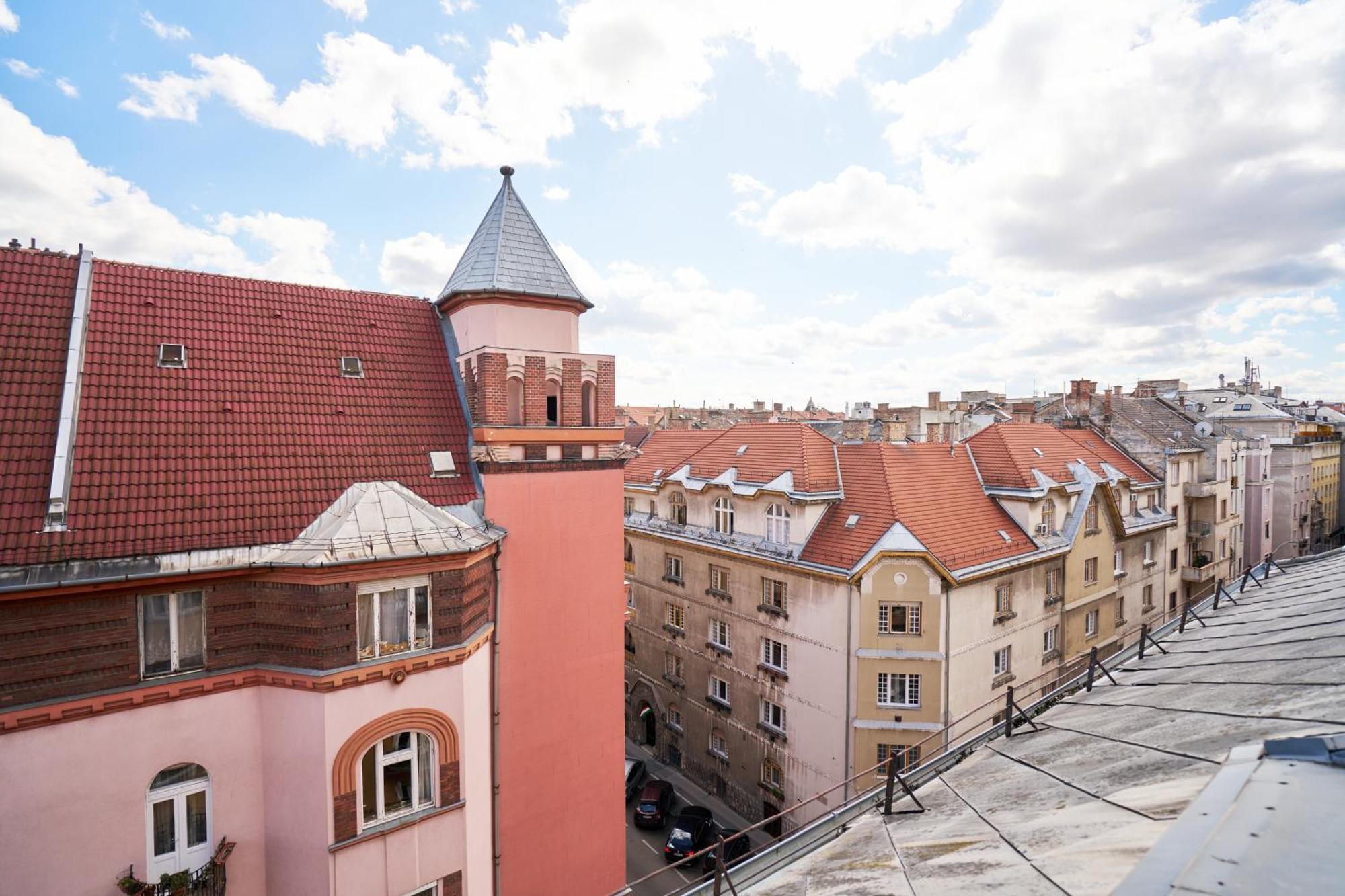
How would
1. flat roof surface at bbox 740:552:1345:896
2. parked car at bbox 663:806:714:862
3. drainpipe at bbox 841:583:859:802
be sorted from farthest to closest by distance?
parked car at bbox 663:806:714:862 → drainpipe at bbox 841:583:859:802 → flat roof surface at bbox 740:552:1345:896

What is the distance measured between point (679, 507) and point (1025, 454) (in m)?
16.2

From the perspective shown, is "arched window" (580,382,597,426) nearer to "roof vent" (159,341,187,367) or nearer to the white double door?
"roof vent" (159,341,187,367)

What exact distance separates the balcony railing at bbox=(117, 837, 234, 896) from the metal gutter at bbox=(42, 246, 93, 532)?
572 cm

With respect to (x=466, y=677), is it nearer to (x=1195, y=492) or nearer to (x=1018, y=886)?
(x=1018, y=886)

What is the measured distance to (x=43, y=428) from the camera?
10531 mm

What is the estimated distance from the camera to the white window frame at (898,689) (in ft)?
71.6

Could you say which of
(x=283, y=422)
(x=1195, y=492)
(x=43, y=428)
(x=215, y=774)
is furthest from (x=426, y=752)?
(x=1195, y=492)

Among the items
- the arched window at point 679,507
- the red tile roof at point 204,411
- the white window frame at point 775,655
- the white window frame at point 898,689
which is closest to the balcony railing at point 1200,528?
the white window frame at point 898,689

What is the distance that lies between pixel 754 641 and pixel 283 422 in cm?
1934

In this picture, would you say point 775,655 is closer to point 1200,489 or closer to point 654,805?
point 654,805

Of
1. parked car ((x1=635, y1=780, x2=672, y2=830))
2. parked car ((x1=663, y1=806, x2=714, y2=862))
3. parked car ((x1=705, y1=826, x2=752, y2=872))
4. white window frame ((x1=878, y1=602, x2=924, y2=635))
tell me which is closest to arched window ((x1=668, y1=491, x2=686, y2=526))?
white window frame ((x1=878, y1=602, x2=924, y2=635))

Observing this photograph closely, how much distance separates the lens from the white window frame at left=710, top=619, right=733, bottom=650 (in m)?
27.1

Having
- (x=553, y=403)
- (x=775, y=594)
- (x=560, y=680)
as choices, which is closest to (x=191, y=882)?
(x=560, y=680)

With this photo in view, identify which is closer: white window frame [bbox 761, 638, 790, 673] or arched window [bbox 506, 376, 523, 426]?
arched window [bbox 506, 376, 523, 426]
